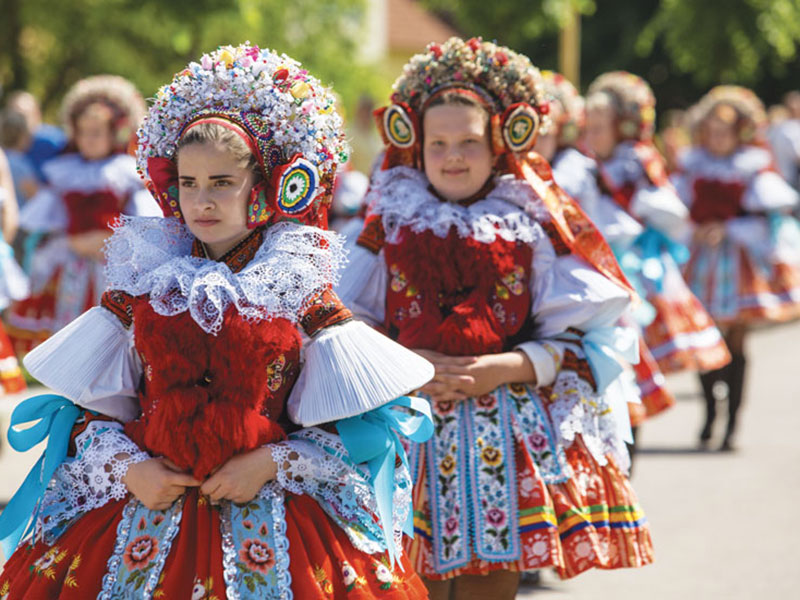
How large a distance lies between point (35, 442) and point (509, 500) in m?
1.41

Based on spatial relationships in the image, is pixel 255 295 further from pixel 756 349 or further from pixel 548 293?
pixel 756 349

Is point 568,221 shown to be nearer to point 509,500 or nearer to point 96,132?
point 509,500

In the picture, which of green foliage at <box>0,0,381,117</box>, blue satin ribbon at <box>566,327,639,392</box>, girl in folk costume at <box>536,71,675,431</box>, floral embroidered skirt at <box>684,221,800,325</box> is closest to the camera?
blue satin ribbon at <box>566,327,639,392</box>

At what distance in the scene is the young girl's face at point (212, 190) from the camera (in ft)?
10.5

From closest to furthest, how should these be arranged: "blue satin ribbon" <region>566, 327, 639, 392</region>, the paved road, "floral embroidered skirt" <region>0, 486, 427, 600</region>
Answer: "floral embroidered skirt" <region>0, 486, 427, 600</region>, "blue satin ribbon" <region>566, 327, 639, 392</region>, the paved road

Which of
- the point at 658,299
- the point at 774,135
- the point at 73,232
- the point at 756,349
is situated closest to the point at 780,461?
the point at 658,299

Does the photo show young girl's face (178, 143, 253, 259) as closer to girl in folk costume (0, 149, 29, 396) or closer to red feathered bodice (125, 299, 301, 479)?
red feathered bodice (125, 299, 301, 479)

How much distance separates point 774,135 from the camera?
57.0ft

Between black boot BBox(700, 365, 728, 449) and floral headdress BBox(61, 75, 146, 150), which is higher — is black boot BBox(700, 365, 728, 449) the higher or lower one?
the lower one

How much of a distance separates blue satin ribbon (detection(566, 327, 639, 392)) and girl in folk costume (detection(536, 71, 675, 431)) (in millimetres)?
1890

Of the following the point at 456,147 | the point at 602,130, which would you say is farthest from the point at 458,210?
the point at 602,130

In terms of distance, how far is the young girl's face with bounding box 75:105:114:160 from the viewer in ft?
25.6

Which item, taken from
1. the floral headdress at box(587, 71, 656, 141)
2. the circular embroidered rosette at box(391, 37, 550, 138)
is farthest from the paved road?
the circular embroidered rosette at box(391, 37, 550, 138)

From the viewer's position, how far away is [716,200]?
30.5ft
